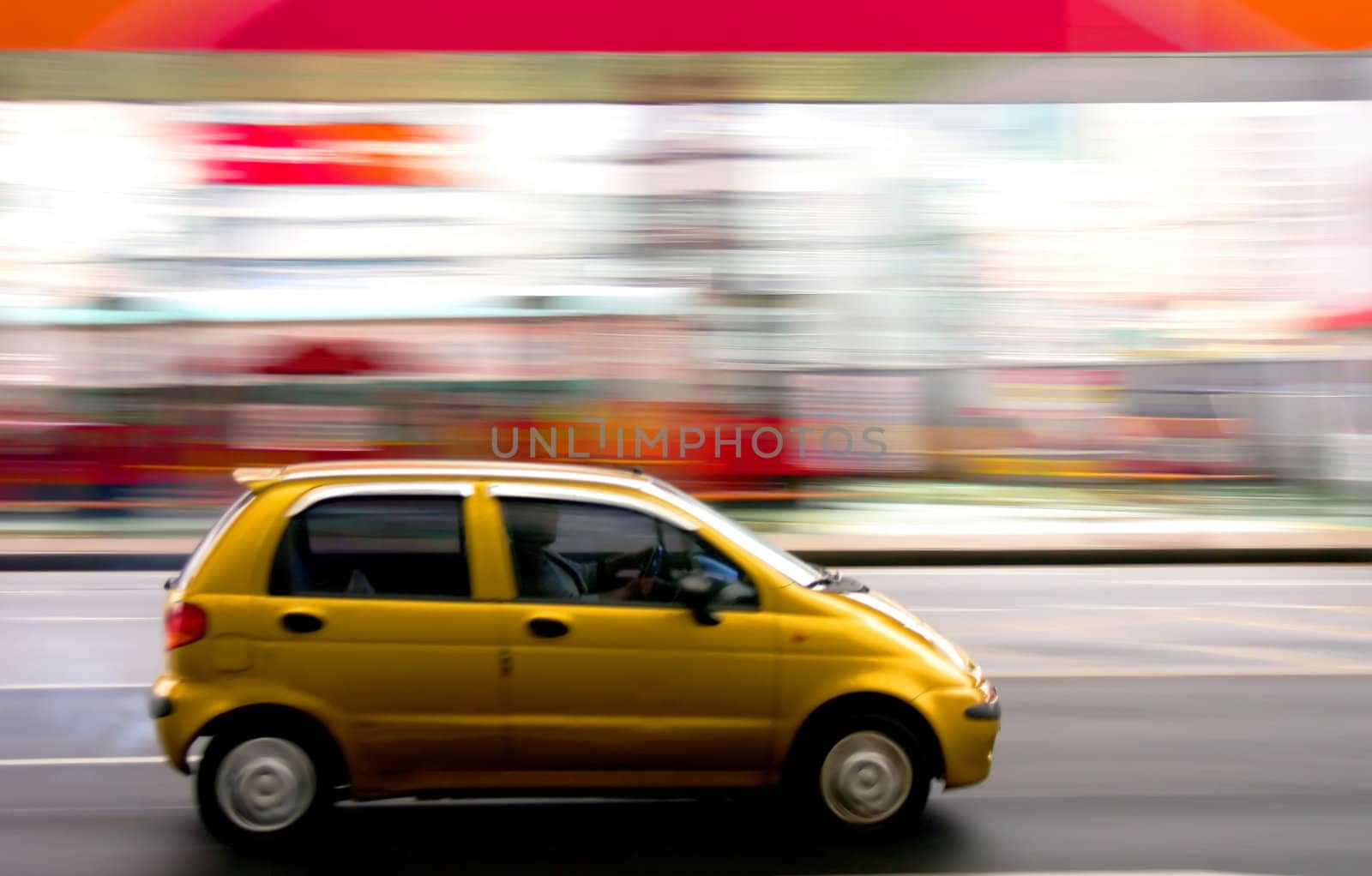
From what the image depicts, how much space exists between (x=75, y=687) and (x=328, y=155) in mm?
9547

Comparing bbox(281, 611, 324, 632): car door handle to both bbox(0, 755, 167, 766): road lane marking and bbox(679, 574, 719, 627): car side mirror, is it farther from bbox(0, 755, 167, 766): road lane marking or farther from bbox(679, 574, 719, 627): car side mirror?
bbox(0, 755, 167, 766): road lane marking

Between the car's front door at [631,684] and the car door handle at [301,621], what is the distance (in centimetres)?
64

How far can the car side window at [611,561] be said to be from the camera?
5566 millimetres

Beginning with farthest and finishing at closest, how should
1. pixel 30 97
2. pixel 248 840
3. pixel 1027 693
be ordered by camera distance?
pixel 30 97 < pixel 1027 693 < pixel 248 840

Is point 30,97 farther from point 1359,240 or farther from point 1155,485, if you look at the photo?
point 1359,240

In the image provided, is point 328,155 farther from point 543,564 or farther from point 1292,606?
point 543,564

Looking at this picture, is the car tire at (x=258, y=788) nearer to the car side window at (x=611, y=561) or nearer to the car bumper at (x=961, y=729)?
the car side window at (x=611, y=561)

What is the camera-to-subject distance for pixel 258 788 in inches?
214

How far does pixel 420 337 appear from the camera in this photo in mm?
17016

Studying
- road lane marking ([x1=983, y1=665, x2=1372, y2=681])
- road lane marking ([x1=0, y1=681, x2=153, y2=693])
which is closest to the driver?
road lane marking ([x1=983, y1=665, x2=1372, y2=681])

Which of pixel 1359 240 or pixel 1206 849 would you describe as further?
pixel 1359 240

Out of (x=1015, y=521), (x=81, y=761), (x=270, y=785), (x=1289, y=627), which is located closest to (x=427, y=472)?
(x=270, y=785)

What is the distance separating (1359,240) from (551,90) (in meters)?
9.11

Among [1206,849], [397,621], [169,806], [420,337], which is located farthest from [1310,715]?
[420,337]
